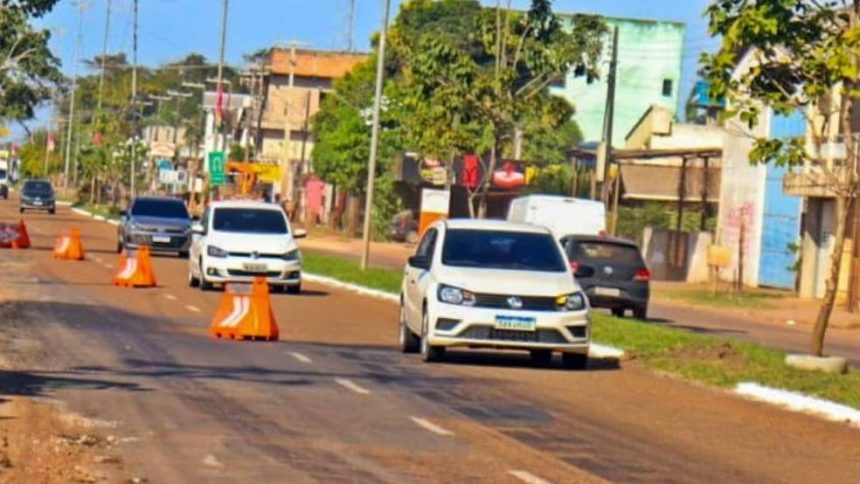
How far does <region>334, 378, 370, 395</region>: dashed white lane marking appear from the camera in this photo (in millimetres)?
19375

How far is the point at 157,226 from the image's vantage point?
5250cm

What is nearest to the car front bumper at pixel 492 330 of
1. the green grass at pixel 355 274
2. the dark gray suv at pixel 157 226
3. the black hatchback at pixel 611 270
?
the black hatchback at pixel 611 270

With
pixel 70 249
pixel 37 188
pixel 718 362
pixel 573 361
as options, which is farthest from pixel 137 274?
pixel 37 188

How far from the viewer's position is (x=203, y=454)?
13.9 meters

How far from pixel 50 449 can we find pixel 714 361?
41.4 feet

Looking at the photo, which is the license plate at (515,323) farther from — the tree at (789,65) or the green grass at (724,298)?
the green grass at (724,298)

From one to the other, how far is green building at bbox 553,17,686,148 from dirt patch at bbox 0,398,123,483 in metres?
96.6

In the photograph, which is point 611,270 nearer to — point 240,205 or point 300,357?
point 240,205

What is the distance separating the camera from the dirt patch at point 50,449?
1251 cm

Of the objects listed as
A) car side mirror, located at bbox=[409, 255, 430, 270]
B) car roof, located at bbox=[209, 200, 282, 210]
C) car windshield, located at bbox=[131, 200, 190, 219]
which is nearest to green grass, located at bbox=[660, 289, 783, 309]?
car windshield, located at bbox=[131, 200, 190, 219]

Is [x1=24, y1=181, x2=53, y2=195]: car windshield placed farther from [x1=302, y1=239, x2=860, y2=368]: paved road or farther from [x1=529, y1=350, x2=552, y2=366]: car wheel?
[x1=529, y1=350, x2=552, y2=366]: car wheel

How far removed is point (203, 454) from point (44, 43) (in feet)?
138


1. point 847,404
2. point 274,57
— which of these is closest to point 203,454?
point 847,404

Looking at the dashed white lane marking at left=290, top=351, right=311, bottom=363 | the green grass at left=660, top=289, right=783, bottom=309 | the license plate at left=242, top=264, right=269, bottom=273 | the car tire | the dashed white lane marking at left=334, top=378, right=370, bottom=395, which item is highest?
the license plate at left=242, top=264, right=269, bottom=273
